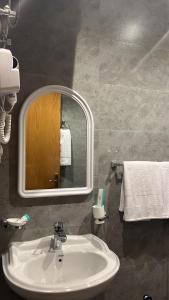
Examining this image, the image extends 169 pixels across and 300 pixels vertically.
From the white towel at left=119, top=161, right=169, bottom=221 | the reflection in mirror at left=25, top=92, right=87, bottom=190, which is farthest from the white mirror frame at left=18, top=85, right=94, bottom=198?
the white towel at left=119, top=161, right=169, bottom=221

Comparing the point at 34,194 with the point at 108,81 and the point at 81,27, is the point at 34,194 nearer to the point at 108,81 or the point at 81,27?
the point at 108,81

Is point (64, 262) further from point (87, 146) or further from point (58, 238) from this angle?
point (87, 146)

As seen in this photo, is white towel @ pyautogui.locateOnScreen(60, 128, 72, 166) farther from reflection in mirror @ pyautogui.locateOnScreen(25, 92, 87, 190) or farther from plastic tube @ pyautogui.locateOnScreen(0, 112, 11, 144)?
plastic tube @ pyautogui.locateOnScreen(0, 112, 11, 144)

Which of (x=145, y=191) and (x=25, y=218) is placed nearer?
(x=25, y=218)

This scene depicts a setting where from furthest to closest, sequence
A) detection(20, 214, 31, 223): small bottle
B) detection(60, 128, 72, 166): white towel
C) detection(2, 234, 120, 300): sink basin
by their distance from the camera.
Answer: detection(60, 128, 72, 166): white towel < detection(20, 214, 31, 223): small bottle < detection(2, 234, 120, 300): sink basin

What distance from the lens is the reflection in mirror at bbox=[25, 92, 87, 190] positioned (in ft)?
5.08

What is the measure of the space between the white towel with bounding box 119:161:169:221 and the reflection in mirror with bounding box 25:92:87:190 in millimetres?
293

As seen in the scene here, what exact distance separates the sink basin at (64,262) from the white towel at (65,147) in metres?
0.46

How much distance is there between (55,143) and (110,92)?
0.50m

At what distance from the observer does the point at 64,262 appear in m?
1.49

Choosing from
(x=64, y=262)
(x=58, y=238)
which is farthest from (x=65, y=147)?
(x=64, y=262)

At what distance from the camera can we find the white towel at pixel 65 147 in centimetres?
163

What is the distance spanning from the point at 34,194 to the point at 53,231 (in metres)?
0.26

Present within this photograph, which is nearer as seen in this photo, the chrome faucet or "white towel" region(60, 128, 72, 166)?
the chrome faucet
